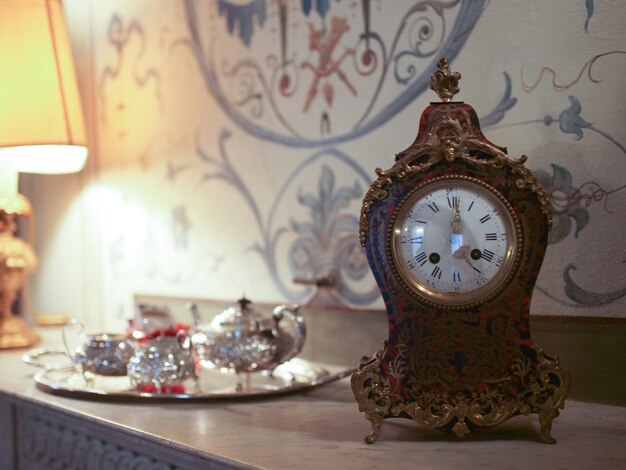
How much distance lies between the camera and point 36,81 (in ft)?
5.81

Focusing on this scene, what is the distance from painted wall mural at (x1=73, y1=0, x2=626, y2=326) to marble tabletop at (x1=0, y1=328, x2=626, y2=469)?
0.74ft

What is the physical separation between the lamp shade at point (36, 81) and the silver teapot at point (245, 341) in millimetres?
692

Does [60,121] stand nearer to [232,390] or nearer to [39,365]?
[39,365]

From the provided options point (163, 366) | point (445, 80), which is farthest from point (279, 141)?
point (445, 80)

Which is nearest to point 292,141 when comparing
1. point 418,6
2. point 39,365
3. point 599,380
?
point 418,6

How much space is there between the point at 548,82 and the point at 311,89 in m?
0.50

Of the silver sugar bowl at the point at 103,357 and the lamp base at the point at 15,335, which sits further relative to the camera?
the lamp base at the point at 15,335

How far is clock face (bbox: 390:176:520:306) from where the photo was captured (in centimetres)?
91

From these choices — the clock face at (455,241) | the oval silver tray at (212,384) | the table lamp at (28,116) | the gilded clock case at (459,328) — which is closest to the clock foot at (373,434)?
the gilded clock case at (459,328)

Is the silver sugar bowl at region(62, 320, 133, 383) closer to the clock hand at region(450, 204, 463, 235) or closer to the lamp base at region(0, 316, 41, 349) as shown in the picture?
the lamp base at region(0, 316, 41, 349)

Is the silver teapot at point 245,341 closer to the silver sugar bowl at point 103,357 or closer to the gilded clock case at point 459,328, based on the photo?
the silver sugar bowl at point 103,357

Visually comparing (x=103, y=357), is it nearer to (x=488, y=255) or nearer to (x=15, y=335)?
(x=15, y=335)

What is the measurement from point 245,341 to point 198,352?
8cm

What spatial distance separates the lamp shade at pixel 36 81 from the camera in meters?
1.73
